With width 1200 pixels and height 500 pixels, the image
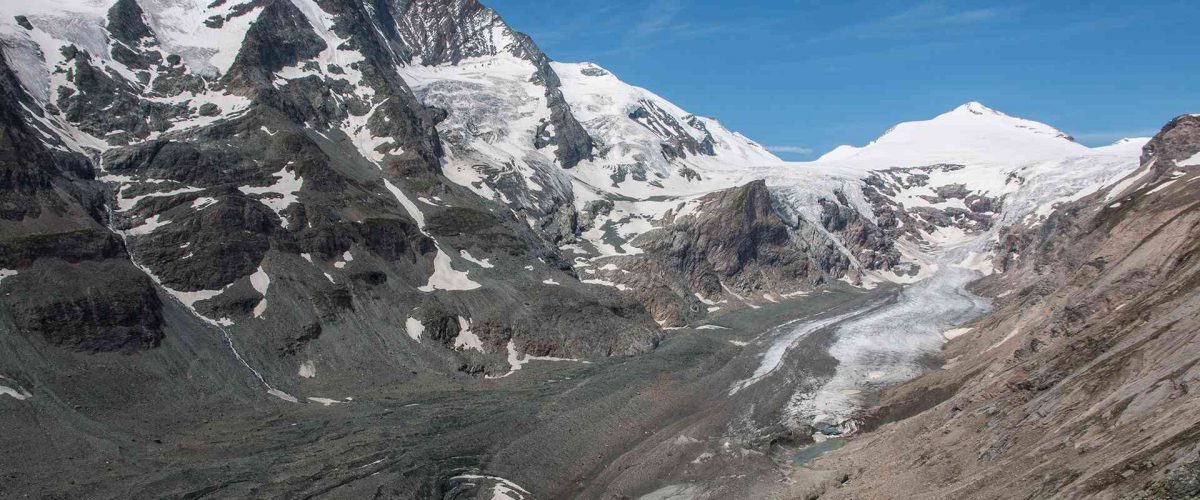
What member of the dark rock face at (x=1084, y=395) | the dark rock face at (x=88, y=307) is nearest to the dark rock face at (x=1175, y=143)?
the dark rock face at (x=1084, y=395)

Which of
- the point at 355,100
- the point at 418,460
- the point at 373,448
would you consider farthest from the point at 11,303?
the point at 355,100

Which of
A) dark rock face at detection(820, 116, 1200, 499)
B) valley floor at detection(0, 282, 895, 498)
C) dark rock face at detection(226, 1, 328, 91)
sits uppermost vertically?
dark rock face at detection(226, 1, 328, 91)

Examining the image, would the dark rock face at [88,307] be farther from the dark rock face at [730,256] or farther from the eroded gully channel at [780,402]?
the dark rock face at [730,256]

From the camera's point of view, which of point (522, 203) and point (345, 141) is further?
point (522, 203)

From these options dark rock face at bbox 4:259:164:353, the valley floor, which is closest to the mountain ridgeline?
dark rock face at bbox 4:259:164:353

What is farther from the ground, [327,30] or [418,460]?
[327,30]

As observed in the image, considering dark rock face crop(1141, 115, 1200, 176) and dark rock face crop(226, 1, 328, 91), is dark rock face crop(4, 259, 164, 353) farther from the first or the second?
dark rock face crop(1141, 115, 1200, 176)

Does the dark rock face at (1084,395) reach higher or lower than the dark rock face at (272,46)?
lower

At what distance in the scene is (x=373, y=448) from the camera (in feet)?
209

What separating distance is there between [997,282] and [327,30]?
146751 mm

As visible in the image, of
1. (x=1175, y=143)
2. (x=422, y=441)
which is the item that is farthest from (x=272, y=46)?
(x=1175, y=143)

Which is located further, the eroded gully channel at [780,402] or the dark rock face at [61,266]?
the dark rock face at [61,266]

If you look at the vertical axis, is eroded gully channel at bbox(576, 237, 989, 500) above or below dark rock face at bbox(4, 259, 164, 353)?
below

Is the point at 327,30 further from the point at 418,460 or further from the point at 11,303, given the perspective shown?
the point at 418,460
